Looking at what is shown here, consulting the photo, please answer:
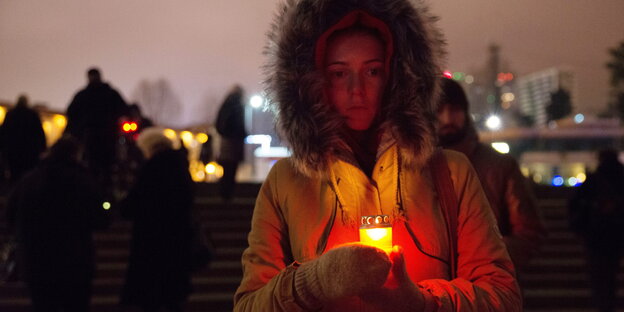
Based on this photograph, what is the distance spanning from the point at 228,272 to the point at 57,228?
391 cm

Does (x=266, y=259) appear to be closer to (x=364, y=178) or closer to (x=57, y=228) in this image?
(x=364, y=178)

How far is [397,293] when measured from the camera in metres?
1.50

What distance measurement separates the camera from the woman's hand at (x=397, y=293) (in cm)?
148

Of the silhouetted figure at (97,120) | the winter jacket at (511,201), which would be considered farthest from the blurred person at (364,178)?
the silhouetted figure at (97,120)

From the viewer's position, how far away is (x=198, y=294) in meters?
8.45

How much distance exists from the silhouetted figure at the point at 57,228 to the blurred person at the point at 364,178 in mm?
4015

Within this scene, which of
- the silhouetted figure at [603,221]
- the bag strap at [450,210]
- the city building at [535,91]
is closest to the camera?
the bag strap at [450,210]

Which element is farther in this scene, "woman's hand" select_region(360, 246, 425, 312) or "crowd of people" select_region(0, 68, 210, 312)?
"crowd of people" select_region(0, 68, 210, 312)

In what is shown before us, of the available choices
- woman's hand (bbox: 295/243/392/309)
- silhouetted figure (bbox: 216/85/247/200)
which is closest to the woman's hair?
woman's hand (bbox: 295/243/392/309)

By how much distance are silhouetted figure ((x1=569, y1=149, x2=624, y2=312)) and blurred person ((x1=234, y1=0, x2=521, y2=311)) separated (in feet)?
19.3

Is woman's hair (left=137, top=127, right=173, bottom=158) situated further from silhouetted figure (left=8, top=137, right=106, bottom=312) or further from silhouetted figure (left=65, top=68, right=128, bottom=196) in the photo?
silhouetted figure (left=65, top=68, right=128, bottom=196)

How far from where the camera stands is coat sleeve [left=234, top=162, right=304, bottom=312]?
163 cm

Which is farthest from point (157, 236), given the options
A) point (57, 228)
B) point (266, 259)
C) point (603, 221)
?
point (603, 221)

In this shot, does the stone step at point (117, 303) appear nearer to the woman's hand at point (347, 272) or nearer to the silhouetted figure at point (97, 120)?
the silhouetted figure at point (97, 120)
